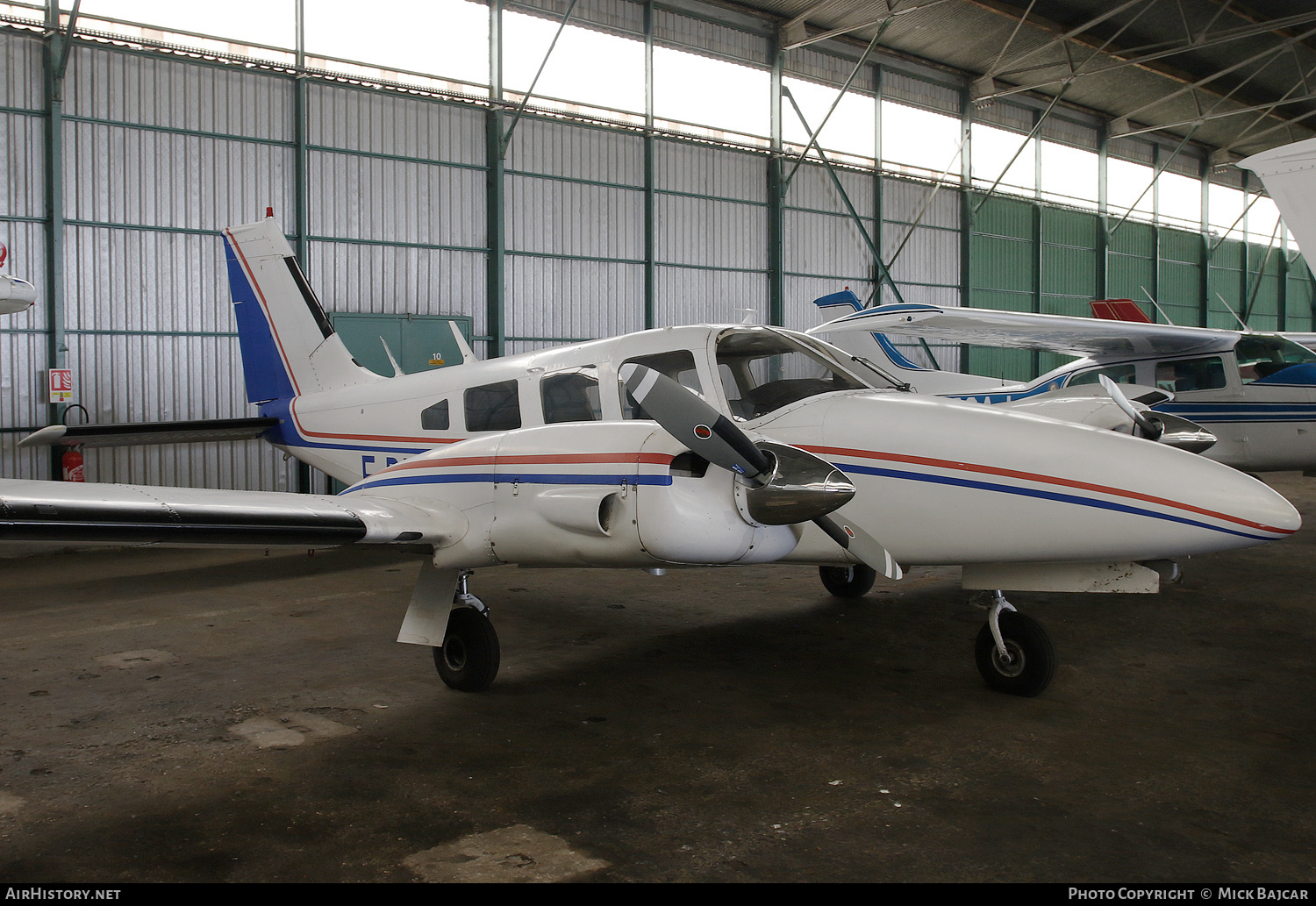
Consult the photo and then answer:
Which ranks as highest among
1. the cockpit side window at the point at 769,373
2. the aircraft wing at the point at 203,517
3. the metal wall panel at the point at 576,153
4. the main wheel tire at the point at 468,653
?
the metal wall panel at the point at 576,153

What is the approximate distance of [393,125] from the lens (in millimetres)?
14008

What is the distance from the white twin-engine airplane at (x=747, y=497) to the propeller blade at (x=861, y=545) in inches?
0.5

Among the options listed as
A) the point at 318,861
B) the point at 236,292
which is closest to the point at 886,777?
the point at 318,861

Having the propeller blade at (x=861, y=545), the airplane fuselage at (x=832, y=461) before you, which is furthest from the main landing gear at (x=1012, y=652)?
the propeller blade at (x=861, y=545)

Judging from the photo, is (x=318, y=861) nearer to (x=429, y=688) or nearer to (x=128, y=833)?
(x=128, y=833)

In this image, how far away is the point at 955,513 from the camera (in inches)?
193

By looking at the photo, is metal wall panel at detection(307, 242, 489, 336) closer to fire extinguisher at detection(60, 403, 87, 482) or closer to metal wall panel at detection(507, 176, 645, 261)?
metal wall panel at detection(507, 176, 645, 261)

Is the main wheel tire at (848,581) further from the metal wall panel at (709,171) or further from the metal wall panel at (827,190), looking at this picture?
the metal wall panel at (827,190)

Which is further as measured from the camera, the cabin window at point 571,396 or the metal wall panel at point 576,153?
the metal wall panel at point 576,153

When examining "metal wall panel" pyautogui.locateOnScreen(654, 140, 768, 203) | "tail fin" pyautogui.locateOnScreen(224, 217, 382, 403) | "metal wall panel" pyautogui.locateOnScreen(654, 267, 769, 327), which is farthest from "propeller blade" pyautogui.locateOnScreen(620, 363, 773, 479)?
"metal wall panel" pyautogui.locateOnScreen(654, 140, 768, 203)

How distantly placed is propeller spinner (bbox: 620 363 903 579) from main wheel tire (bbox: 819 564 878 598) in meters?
3.93

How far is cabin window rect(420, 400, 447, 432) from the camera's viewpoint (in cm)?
715

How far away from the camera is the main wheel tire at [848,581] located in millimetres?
8016

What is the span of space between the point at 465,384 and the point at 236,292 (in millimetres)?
3647
